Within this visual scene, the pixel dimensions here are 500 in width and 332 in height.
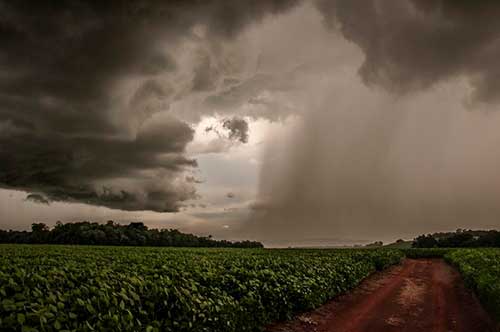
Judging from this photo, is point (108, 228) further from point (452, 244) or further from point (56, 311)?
point (56, 311)

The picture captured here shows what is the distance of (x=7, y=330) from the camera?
4879 millimetres

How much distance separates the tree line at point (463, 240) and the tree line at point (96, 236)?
7769 cm

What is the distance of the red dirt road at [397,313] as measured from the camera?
12.2 m

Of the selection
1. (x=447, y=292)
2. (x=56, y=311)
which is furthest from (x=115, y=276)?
(x=447, y=292)

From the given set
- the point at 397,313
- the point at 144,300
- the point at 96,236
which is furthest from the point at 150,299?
the point at 96,236

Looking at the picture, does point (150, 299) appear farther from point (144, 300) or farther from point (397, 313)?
point (397, 313)

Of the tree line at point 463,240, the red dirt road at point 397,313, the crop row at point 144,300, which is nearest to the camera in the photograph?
the crop row at point 144,300

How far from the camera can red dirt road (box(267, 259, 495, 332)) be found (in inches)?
479

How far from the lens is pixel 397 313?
14.4m

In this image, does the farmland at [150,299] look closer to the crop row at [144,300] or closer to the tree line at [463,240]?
the crop row at [144,300]

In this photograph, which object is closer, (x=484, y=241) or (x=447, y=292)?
(x=447, y=292)

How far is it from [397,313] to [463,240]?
359ft

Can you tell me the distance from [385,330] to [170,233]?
126m

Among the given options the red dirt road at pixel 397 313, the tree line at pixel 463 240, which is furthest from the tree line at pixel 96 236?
the red dirt road at pixel 397 313
